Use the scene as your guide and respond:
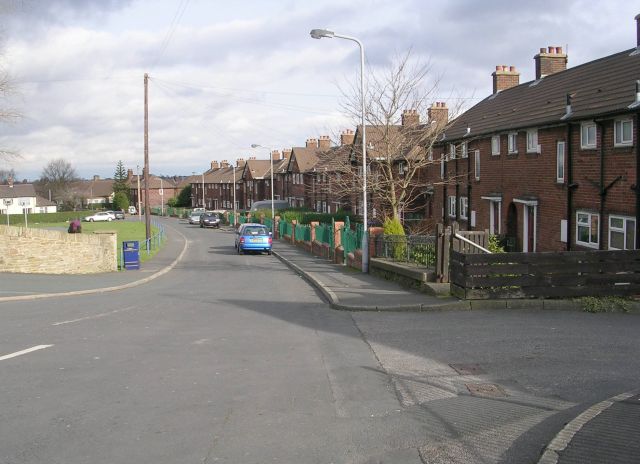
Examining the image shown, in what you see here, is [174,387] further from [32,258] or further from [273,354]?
[32,258]

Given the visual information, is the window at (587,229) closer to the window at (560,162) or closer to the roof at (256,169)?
the window at (560,162)

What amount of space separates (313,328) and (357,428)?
5.74 meters

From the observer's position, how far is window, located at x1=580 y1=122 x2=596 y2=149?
19719 millimetres

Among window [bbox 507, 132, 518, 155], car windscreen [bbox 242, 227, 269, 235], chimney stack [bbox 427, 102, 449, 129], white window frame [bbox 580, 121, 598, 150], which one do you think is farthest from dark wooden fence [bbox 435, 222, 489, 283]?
car windscreen [bbox 242, 227, 269, 235]

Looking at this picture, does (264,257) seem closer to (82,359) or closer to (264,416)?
(82,359)

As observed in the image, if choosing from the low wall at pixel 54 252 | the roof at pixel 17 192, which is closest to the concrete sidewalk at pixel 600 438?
the low wall at pixel 54 252

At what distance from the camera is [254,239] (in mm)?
37219

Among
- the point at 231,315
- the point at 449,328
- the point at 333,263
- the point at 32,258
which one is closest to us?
the point at 449,328

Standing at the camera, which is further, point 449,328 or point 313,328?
point 313,328

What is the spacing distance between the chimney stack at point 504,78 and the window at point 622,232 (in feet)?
55.3

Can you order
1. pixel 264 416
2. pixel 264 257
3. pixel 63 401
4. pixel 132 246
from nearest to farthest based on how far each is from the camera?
pixel 264 416 → pixel 63 401 → pixel 132 246 → pixel 264 257

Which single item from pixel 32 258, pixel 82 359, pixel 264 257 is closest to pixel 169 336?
pixel 82 359

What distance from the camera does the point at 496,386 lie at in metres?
7.25

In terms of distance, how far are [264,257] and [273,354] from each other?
27.4m
